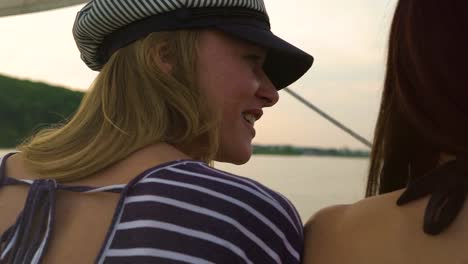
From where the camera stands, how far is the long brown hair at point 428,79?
2.13 ft

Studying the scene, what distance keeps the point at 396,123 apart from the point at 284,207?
0.55ft

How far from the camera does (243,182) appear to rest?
80 cm

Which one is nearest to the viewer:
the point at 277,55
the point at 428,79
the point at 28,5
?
the point at 428,79

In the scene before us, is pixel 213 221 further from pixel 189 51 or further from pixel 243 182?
pixel 189 51

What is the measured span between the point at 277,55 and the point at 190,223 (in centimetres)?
53

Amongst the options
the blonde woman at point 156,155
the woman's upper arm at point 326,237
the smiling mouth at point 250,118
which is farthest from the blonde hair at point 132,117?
the woman's upper arm at point 326,237

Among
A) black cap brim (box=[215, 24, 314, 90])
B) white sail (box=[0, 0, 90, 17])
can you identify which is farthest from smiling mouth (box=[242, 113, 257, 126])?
white sail (box=[0, 0, 90, 17])

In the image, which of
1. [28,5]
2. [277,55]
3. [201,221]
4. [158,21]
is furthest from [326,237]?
[28,5]

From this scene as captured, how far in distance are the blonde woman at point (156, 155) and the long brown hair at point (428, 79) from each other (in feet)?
0.59

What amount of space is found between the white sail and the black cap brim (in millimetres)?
1650

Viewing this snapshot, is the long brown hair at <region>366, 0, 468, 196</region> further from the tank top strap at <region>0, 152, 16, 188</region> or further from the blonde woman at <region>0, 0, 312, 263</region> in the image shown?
the tank top strap at <region>0, 152, 16, 188</region>

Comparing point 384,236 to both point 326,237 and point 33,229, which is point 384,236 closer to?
point 326,237

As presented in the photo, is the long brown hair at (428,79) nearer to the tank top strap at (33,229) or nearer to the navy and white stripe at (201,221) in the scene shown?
the navy and white stripe at (201,221)

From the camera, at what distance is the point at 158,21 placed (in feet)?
3.20
